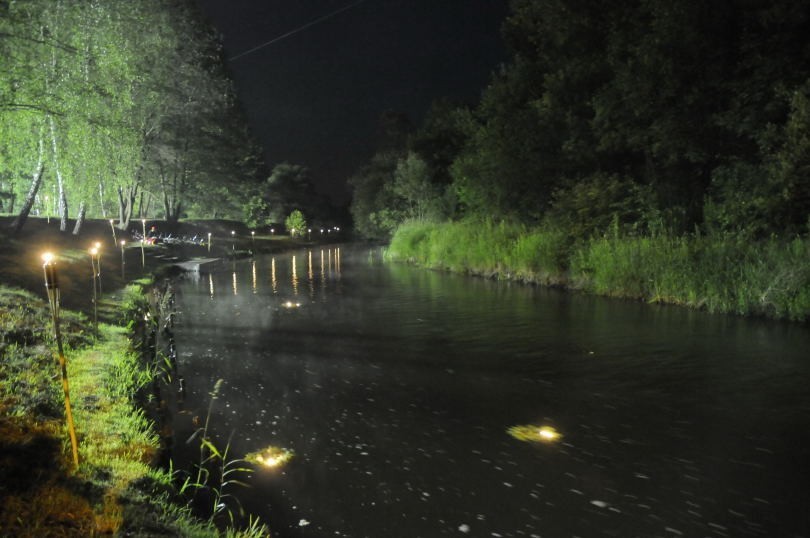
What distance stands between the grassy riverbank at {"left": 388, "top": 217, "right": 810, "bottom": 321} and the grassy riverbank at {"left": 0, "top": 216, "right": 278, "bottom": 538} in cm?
1237

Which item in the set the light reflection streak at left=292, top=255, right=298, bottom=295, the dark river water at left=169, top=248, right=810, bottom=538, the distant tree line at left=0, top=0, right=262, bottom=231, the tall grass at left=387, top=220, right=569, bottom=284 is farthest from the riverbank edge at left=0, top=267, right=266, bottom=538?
the tall grass at left=387, top=220, right=569, bottom=284

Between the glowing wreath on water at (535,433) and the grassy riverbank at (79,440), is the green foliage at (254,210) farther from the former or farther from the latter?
the glowing wreath on water at (535,433)

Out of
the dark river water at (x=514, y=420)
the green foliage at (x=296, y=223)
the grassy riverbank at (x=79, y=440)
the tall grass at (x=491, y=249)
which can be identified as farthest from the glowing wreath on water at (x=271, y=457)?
the green foliage at (x=296, y=223)

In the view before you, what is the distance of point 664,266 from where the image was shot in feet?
49.7

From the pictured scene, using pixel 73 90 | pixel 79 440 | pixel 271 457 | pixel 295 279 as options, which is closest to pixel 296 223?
pixel 295 279

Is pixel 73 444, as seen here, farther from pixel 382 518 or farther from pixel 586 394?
pixel 586 394

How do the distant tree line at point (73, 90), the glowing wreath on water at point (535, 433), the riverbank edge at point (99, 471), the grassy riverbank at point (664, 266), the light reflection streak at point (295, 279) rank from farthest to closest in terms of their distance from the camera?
the light reflection streak at point (295, 279)
the distant tree line at point (73, 90)
the grassy riverbank at point (664, 266)
the glowing wreath on water at point (535, 433)
the riverbank edge at point (99, 471)

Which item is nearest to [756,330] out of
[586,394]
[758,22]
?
[586,394]

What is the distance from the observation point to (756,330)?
443 inches

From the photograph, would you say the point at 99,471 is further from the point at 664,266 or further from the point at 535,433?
the point at 664,266

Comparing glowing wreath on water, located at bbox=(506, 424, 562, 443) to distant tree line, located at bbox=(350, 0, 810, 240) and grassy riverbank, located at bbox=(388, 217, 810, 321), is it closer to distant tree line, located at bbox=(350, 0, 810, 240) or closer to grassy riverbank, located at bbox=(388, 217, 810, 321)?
grassy riverbank, located at bbox=(388, 217, 810, 321)

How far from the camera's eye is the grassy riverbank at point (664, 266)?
1217 cm

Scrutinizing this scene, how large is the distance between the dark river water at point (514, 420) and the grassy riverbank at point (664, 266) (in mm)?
765

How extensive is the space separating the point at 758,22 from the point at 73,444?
1907 cm
